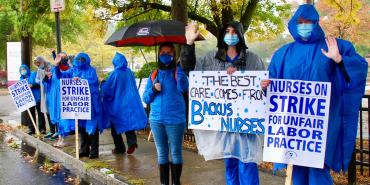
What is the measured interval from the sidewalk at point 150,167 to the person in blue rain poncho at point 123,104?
453 millimetres

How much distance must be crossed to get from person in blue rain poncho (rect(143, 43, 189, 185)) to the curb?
1.12 metres

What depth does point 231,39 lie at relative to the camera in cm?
434

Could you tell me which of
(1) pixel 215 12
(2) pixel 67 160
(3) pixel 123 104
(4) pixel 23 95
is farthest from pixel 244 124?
(1) pixel 215 12

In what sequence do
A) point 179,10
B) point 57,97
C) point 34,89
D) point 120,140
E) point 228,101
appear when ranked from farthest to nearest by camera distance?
1. point 34,89
2. point 57,97
3. point 179,10
4. point 120,140
5. point 228,101

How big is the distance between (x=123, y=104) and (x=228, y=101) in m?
3.78

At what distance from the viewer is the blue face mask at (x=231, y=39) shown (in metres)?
4.34

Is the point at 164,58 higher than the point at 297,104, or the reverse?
the point at 164,58

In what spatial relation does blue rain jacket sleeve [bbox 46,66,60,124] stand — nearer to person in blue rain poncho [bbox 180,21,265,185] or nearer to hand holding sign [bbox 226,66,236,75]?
person in blue rain poncho [bbox 180,21,265,185]

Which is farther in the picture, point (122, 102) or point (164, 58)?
point (122, 102)

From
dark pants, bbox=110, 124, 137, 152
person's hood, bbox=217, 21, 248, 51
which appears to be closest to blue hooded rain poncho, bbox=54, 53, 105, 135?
dark pants, bbox=110, 124, 137, 152

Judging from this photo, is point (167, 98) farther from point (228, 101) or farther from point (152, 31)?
point (152, 31)

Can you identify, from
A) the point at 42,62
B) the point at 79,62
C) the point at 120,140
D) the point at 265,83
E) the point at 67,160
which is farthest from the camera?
the point at 42,62

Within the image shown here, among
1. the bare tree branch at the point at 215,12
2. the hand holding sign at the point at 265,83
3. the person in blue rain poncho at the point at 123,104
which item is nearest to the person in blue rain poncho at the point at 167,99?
the hand holding sign at the point at 265,83

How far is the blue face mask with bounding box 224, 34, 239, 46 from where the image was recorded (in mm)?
4336
